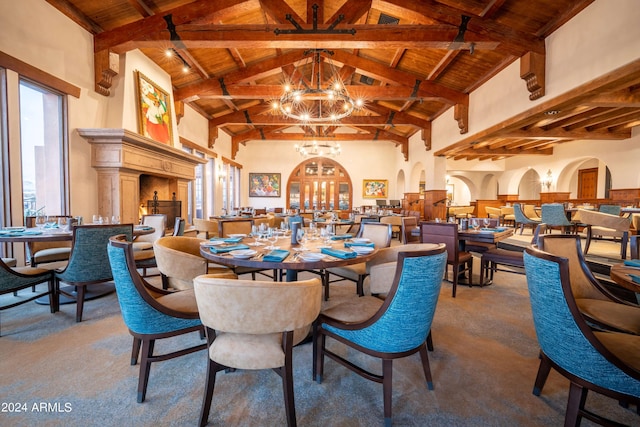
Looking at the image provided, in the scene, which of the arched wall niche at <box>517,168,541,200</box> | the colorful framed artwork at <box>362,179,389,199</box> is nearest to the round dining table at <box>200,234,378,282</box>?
the colorful framed artwork at <box>362,179,389,199</box>

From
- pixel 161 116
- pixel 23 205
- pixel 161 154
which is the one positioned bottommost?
pixel 23 205

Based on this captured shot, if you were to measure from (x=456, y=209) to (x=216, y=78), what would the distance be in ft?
35.3

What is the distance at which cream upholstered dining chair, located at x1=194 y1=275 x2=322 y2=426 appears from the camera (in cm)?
110

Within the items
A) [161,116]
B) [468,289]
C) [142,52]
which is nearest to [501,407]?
[468,289]

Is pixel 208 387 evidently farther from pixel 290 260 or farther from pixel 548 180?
pixel 548 180

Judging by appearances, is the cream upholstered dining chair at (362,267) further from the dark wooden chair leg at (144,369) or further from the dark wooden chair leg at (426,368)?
the dark wooden chair leg at (144,369)

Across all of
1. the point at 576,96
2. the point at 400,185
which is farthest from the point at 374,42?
the point at 400,185

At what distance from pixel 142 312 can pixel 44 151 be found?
425cm

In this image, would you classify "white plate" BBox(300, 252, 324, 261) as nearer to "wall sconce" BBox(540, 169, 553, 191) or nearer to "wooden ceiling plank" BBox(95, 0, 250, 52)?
"wooden ceiling plank" BBox(95, 0, 250, 52)

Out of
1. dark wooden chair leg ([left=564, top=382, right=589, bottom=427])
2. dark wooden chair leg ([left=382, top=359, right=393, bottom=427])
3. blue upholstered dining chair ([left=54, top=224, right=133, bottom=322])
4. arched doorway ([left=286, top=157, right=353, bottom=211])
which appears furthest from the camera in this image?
arched doorway ([left=286, top=157, right=353, bottom=211])

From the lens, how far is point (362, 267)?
2.80m

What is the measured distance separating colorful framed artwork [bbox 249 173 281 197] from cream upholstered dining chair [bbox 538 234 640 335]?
11.3 metres

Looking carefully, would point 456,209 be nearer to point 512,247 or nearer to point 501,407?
point 512,247

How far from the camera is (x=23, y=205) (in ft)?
11.9
